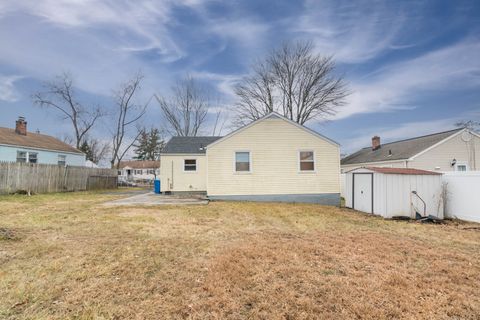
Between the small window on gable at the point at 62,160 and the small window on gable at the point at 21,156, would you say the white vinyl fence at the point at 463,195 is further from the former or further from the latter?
the small window on gable at the point at 62,160

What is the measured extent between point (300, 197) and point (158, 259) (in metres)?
10.9

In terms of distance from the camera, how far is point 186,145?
60.1 feet

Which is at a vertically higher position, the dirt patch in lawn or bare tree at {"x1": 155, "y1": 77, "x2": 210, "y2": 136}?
bare tree at {"x1": 155, "y1": 77, "x2": 210, "y2": 136}

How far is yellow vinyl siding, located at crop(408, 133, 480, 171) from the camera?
1717 cm

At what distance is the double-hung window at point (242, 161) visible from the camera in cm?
1427

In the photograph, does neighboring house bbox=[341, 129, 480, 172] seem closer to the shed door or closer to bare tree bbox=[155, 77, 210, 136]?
the shed door

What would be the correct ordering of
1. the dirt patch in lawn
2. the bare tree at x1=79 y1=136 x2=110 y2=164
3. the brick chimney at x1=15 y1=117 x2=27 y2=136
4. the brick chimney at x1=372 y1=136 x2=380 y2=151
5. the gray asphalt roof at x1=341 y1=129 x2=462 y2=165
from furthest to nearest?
1. the bare tree at x1=79 y1=136 x2=110 y2=164
2. the brick chimney at x1=372 y1=136 x2=380 y2=151
3. the brick chimney at x1=15 y1=117 x2=27 y2=136
4. the gray asphalt roof at x1=341 y1=129 x2=462 y2=165
5. the dirt patch in lawn

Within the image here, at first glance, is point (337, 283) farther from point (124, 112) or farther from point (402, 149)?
point (124, 112)

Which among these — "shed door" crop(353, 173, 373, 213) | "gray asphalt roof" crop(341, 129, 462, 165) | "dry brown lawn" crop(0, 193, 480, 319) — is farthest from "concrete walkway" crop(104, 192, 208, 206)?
"gray asphalt roof" crop(341, 129, 462, 165)

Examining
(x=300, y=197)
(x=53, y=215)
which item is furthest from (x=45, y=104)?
(x=300, y=197)

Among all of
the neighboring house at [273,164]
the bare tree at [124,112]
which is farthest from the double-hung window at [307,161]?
the bare tree at [124,112]

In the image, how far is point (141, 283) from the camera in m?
3.59

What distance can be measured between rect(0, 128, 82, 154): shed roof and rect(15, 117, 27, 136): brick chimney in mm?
311

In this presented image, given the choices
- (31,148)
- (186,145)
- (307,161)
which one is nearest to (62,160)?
(31,148)
